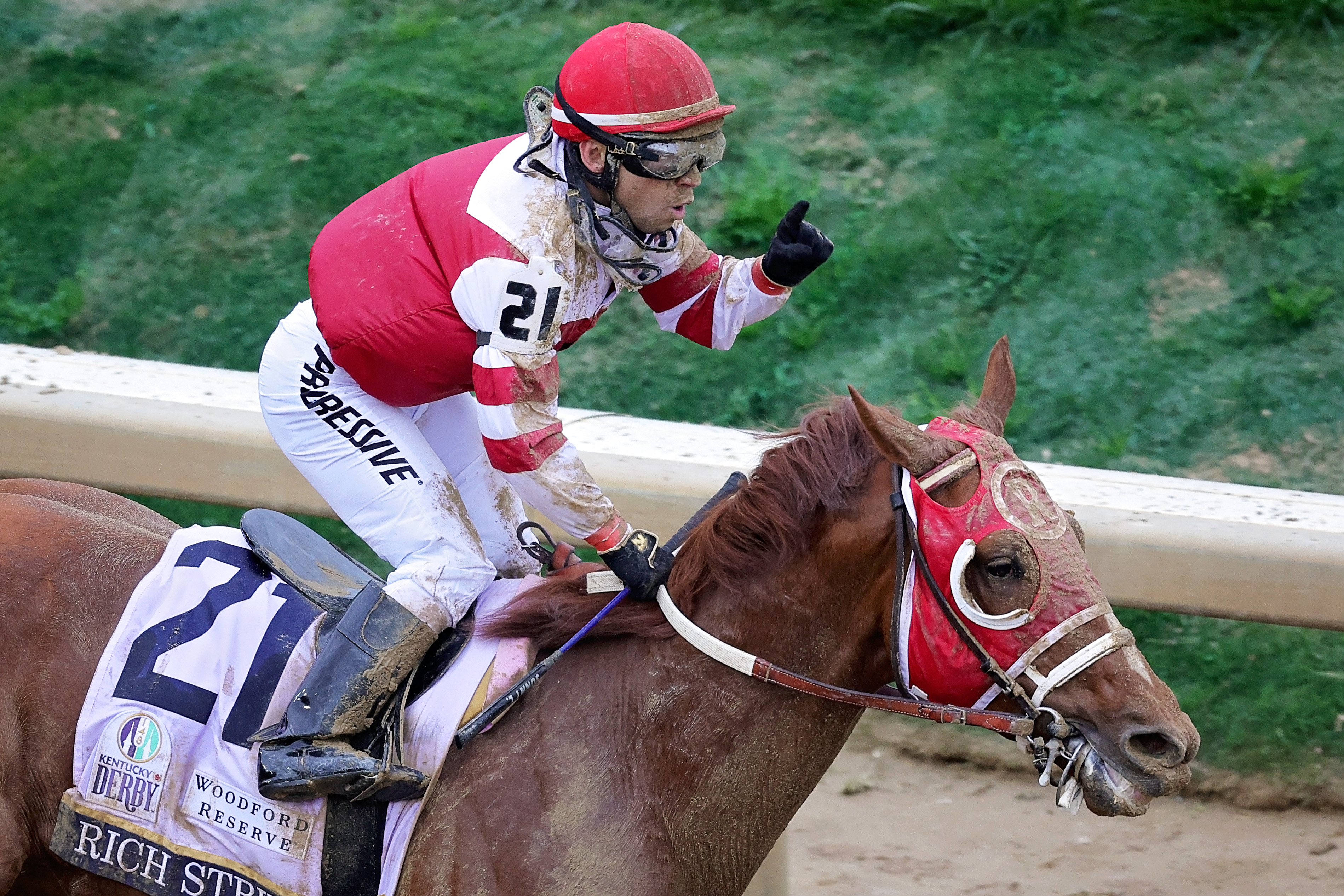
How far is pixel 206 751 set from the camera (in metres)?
3.05

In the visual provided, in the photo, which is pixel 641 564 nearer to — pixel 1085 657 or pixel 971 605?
pixel 971 605

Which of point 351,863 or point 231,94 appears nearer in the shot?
point 351,863

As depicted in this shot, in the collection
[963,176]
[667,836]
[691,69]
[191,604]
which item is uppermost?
[691,69]

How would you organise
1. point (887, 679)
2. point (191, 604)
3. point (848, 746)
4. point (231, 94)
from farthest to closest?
point (231, 94)
point (848, 746)
point (191, 604)
point (887, 679)

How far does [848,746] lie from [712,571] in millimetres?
2614

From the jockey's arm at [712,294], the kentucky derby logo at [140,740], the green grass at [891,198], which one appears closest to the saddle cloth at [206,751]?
the kentucky derby logo at [140,740]

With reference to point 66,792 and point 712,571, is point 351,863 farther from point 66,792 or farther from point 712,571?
point 712,571

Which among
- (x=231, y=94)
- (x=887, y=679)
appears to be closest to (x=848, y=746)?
(x=887, y=679)

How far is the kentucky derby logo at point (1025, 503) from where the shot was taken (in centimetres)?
266

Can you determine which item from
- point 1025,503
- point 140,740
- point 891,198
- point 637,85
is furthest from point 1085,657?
point 891,198

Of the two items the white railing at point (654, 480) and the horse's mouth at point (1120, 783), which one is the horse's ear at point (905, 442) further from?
the white railing at point (654, 480)

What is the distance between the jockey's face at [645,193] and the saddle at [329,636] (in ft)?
3.45

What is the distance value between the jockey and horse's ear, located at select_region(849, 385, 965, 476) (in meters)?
0.62

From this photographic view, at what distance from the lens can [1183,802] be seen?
493 cm
